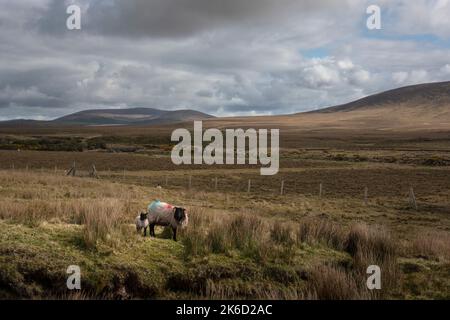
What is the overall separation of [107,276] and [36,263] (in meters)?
1.20

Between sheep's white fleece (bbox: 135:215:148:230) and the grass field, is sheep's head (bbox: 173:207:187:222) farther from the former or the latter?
sheep's white fleece (bbox: 135:215:148:230)

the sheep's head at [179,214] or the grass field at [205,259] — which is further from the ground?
the sheep's head at [179,214]

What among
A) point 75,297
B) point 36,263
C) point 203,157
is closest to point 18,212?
point 36,263

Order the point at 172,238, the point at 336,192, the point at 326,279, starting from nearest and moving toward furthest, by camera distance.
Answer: the point at 326,279 → the point at 172,238 → the point at 336,192

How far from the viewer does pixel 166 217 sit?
1027 centimetres

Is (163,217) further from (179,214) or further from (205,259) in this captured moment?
(205,259)

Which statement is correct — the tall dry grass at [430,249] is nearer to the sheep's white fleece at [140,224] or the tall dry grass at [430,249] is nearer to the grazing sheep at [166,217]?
the grazing sheep at [166,217]

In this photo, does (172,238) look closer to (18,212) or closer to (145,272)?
(145,272)

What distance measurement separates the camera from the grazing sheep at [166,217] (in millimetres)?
10188

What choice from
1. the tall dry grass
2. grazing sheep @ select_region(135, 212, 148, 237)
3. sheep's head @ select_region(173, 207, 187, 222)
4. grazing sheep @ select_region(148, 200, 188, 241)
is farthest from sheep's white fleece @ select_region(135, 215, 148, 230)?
the tall dry grass

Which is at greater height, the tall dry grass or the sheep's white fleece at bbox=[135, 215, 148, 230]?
the sheep's white fleece at bbox=[135, 215, 148, 230]

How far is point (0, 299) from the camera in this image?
23.0 feet

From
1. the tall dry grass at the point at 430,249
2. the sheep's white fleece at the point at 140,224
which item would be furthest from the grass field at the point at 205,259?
the sheep's white fleece at the point at 140,224

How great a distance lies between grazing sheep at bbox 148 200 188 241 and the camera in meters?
10.2
